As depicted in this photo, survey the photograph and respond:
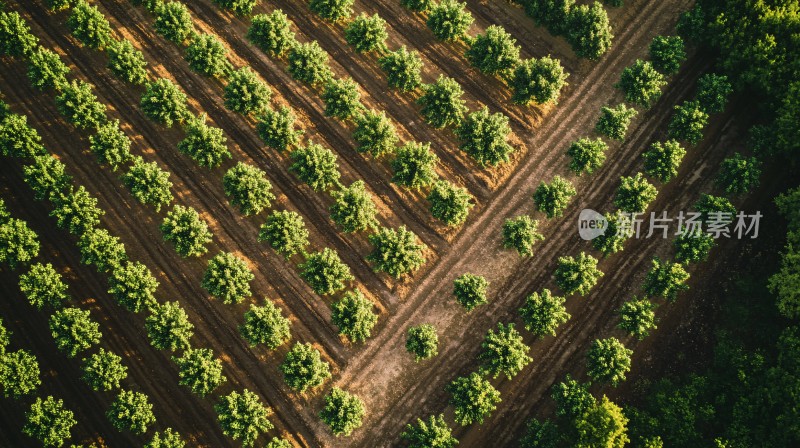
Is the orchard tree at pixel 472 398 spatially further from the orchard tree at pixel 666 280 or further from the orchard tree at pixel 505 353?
the orchard tree at pixel 666 280

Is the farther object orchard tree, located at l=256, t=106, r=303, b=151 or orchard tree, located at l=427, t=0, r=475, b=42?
orchard tree, located at l=427, t=0, r=475, b=42

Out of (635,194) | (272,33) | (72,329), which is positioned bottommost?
(635,194)

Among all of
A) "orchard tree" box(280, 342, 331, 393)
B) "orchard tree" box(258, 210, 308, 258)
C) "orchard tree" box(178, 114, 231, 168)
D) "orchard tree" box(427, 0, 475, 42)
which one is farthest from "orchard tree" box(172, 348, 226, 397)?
"orchard tree" box(427, 0, 475, 42)

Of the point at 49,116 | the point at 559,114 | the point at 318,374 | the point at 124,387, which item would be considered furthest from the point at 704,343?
the point at 49,116

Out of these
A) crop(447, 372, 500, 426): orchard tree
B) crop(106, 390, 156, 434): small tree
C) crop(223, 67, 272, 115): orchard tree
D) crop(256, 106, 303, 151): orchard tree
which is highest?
crop(223, 67, 272, 115): orchard tree

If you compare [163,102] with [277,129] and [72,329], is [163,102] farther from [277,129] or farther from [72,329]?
[72,329]

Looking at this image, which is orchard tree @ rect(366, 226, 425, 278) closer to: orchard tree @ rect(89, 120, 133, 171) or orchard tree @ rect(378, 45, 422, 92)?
orchard tree @ rect(378, 45, 422, 92)

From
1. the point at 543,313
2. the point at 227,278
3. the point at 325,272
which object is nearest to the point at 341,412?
the point at 325,272
